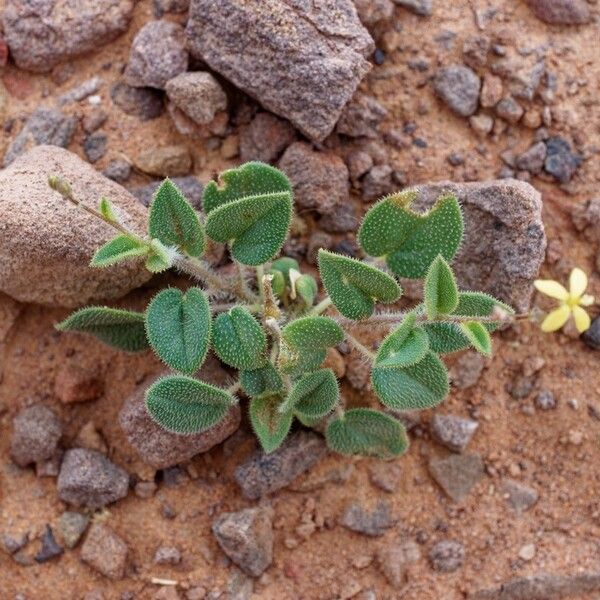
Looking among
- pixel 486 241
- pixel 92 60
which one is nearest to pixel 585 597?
pixel 486 241

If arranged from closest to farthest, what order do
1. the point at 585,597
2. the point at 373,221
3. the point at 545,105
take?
1. the point at 373,221
2. the point at 585,597
3. the point at 545,105

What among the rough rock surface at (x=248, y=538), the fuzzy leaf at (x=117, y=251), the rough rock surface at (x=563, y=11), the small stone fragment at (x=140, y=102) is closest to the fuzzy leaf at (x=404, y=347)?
the fuzzy leaf at (x=117, y=251)

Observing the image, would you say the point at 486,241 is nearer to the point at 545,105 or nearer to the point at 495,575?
the point at 545,105

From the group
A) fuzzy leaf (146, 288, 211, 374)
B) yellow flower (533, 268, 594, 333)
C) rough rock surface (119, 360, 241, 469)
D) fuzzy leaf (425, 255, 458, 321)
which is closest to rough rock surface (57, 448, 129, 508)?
rough rock surface (119, 360, 241, 469)

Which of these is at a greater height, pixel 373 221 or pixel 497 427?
pixel 373 221

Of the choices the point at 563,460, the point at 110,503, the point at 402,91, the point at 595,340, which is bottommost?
the point at 110,503

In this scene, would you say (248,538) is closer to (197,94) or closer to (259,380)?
(259,380)

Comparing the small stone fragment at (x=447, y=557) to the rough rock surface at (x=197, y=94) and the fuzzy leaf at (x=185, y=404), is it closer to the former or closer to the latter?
the fuzzy leaf at (x=185, y=404)

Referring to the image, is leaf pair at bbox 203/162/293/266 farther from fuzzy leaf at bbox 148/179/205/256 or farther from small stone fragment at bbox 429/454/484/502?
small stone fragment at bbox 429/454/484/502
